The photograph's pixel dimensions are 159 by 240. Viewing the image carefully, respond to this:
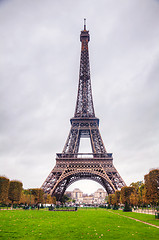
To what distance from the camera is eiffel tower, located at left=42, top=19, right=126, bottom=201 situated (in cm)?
5894

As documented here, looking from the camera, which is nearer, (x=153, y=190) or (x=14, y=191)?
(x=153, y=190)

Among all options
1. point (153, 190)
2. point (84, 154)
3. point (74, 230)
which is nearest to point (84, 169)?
point (84, 154)

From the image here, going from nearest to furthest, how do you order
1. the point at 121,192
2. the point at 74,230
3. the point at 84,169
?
1. the point at 74,230
2. the point at 121,192
3. the point at 84,169

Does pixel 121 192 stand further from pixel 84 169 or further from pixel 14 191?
pixel 14 191

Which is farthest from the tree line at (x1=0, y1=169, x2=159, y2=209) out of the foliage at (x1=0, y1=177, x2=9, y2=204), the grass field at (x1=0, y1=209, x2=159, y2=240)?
the grass field at (x1=0, y1=209, x2=159, y2=240)

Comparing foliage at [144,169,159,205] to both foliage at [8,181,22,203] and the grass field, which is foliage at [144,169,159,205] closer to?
the grass field

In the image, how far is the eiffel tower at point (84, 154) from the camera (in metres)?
58.9

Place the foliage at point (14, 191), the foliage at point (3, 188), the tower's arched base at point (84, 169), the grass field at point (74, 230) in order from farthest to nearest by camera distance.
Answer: the tower's arched base at point (84, 169) < the foliage at point (14, 191) < the foliage at point (3, 188) < the grass field at point (74, 230)

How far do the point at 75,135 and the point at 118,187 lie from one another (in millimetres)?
22047

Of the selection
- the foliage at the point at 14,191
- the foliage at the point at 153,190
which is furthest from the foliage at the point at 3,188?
the foliage at the point at 153,190

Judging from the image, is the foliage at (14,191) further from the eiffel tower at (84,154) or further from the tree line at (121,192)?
the eiffel tower at (84,154)

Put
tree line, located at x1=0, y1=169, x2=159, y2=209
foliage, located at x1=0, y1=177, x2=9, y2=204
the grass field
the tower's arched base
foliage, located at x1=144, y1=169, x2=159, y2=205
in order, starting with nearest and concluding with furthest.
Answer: the grass field < foliage, located at x1=144, y1=169, x2=159, y2=205 < tree line, located at x1=0, y1=169, x2=159, y2=209 < foliage, located at x1=0, y1=177, x2=9, y2=204 < the tower's arched base

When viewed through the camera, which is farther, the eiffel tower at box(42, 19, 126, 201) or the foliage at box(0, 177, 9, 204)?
the eiffel tower at box(42, 19, 126, 201)

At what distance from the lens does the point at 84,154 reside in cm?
6600
